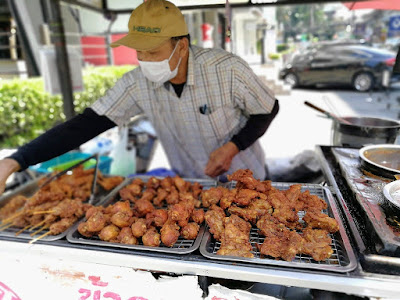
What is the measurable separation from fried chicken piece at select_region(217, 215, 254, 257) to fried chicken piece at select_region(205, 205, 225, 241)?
0.11 ft

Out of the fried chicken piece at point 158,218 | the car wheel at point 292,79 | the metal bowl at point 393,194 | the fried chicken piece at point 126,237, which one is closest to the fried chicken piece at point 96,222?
the fried chicken piece at point 126,237

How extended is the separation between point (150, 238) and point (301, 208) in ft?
2.94

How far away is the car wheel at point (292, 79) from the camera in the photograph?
15875 millimetres

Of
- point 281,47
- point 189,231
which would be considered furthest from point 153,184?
point 281,47

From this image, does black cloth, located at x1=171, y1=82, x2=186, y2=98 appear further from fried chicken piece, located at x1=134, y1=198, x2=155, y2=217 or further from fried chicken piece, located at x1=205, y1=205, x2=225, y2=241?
fried chicken piece, located at x1=205, y1=205, x2=225, y2=241

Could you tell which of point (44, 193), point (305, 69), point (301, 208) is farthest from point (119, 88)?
point (305, 69)

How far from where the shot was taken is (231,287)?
155 cm

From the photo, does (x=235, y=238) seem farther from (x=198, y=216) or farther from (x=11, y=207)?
(x=11, y=207)

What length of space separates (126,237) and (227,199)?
2.10 ft

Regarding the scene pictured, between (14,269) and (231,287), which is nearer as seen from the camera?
(231,287)

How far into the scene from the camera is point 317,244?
1.49 metres

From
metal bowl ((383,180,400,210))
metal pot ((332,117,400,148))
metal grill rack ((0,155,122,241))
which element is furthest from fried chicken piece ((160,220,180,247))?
metal pot ((332,117,400,148))

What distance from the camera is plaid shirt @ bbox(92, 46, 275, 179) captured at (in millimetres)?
2635

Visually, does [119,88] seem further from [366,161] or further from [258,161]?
[366,161]
